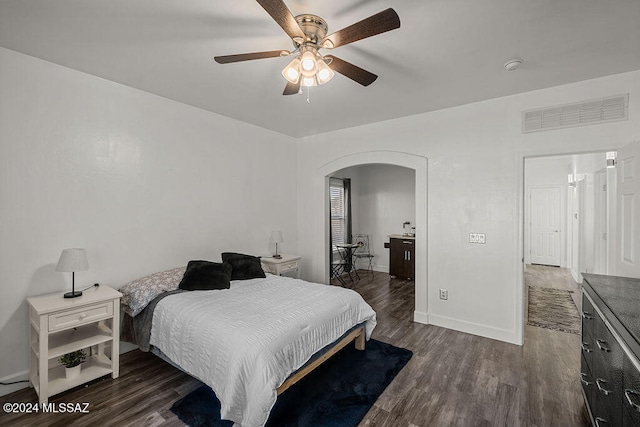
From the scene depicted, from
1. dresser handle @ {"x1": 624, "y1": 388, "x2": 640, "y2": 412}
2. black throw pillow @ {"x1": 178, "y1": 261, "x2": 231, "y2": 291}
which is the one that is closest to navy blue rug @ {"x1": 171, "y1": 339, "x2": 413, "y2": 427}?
black throw pillow @ {"x1": 178, "y1": 261, "x2": 231, "y2": 291}

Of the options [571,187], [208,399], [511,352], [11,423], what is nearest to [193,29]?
[208,399]

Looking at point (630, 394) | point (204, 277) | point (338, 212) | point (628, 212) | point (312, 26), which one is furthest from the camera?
point (338, 212)

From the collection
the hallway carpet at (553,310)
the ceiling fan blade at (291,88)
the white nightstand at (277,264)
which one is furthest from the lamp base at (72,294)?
the hallway carpet at (553,310)

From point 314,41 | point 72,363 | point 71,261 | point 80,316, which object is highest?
point 314,41

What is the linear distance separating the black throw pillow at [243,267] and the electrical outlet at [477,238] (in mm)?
2650

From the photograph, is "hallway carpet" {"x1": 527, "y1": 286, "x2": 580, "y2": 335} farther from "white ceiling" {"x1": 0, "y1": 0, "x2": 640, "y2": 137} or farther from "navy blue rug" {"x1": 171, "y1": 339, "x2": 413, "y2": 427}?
"white ceiling" {"x1": 0, "y1": 0, "x2": 640, "y2": 137}

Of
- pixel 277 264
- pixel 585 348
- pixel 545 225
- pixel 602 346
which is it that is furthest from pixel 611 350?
pixel 545 225

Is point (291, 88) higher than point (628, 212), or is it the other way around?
point (291, 88)

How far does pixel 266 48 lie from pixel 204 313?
87.9 inches

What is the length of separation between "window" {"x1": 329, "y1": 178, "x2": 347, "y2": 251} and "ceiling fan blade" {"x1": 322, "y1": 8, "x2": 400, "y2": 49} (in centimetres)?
487

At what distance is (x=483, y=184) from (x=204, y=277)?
11.2 ft

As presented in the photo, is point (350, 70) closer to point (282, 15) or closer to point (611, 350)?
point (282, 15)

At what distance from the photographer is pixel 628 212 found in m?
2.61

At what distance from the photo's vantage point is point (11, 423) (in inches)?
81.1
